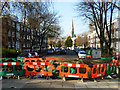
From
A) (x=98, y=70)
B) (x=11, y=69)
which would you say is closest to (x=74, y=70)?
(x=98, y=70)

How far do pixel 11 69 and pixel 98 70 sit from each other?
18.7 feet

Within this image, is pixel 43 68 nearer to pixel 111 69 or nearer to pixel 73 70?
pixel 73 70

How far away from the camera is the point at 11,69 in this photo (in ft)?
29.4

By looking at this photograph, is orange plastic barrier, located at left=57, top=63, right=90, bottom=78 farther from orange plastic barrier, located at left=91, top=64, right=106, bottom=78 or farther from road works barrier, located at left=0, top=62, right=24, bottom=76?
road works barrier, located at left=0, top=62, right=24, bottom=76

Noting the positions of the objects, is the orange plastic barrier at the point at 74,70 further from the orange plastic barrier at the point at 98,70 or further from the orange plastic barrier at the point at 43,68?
the orange plastic barrier at the point at 43,68

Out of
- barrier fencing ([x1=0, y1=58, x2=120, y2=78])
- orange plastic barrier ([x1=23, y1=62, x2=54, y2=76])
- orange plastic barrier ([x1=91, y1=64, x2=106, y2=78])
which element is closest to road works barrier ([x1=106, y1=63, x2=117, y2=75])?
barrier fencing ([x1=0, y1=58, x2=120, y2=78])

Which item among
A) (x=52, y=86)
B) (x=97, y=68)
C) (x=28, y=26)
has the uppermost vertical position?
(x=28, y=26)

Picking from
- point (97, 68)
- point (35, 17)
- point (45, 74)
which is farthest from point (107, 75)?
point (35, 17)

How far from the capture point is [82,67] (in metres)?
8.26

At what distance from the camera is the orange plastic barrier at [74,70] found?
8.08 metres

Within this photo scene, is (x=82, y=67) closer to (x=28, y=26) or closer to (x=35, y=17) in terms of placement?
(x=35, y=17)

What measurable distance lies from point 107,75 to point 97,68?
1.40m

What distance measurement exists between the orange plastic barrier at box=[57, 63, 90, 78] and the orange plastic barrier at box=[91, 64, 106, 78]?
1.29 feet

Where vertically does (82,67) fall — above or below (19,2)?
below
